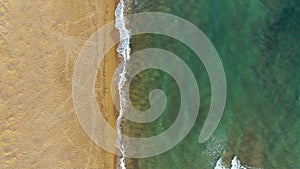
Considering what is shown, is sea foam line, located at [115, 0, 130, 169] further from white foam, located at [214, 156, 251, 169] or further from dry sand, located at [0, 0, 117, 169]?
white foam, located at [214, 156, 251, 169]

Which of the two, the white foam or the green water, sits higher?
the green water

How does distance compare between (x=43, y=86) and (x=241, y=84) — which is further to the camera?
(x=241, y=84)

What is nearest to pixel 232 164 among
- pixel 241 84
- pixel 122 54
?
pixel 241 84

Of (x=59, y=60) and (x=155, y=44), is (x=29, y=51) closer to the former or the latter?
(x=59, y=60)

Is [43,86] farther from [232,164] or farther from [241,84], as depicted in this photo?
[232,164]

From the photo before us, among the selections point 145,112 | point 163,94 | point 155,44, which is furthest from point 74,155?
point 155,44

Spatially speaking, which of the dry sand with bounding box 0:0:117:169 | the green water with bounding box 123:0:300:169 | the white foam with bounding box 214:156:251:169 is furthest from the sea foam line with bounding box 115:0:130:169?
the white foam with bounding box 214:156:251:169

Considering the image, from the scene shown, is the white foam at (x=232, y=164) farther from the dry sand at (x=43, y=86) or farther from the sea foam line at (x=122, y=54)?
the dry sand at (x=43, y=86)
